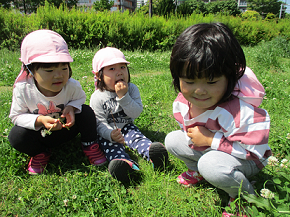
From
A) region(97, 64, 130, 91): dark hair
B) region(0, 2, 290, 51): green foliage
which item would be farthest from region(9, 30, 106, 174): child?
region(0, 2, 290, 51): green foliage

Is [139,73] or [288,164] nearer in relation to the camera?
[288,164]

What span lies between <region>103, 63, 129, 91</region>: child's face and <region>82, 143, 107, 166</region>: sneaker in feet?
2.23

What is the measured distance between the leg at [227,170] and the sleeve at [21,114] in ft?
4.75

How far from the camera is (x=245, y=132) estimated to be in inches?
53.5

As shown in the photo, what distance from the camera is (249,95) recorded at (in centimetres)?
141

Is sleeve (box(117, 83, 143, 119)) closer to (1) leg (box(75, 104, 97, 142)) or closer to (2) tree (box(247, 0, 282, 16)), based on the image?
(1) leg (box(75, 104, 97, 142))

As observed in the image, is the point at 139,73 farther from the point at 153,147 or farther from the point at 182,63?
the point at 182,63

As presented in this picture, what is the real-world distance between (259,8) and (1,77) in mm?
73738

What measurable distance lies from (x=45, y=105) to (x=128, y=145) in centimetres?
96

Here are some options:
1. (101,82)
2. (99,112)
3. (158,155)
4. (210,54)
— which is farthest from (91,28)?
(210,54)

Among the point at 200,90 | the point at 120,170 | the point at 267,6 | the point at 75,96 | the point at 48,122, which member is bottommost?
the point at 120,170

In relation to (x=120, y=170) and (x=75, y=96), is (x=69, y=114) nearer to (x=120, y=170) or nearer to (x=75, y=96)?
(x=75, y=96)

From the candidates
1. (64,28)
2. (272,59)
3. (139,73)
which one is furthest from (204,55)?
(64,28)

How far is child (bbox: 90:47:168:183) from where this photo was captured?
215cm
